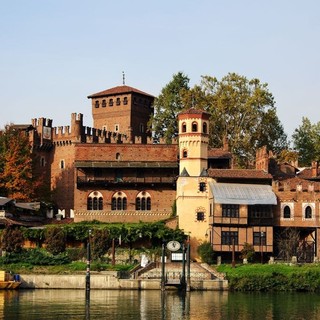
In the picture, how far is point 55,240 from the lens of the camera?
224 ft

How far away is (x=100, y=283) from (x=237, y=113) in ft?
101

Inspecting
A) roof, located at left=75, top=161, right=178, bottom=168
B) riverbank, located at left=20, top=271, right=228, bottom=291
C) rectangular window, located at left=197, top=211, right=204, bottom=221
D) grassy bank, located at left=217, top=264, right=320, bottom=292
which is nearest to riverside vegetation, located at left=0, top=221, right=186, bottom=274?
riverbank, located at left=20, top=271, right=228, bottom=291

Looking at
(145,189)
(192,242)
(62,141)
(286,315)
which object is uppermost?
(62,141)

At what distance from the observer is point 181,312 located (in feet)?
163

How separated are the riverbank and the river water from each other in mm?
1076

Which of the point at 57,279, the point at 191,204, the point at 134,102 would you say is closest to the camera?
the point at 57,279

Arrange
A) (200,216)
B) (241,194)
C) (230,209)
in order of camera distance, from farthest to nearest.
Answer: (200,216)
(241,194)
(230,209)

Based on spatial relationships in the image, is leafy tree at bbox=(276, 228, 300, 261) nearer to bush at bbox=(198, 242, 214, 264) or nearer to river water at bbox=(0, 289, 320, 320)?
bush at bbox=(198, 242, 214, 264)

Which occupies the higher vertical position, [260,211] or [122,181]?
[122,181]

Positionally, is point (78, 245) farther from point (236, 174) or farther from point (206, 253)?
point (236, 174)

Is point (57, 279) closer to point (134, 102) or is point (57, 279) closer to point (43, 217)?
point (43, 217)

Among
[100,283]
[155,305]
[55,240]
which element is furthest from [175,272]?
[155,305]

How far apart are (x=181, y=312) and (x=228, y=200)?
21812 millimetres

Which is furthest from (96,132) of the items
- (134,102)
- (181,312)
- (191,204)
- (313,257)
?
(181,312)
